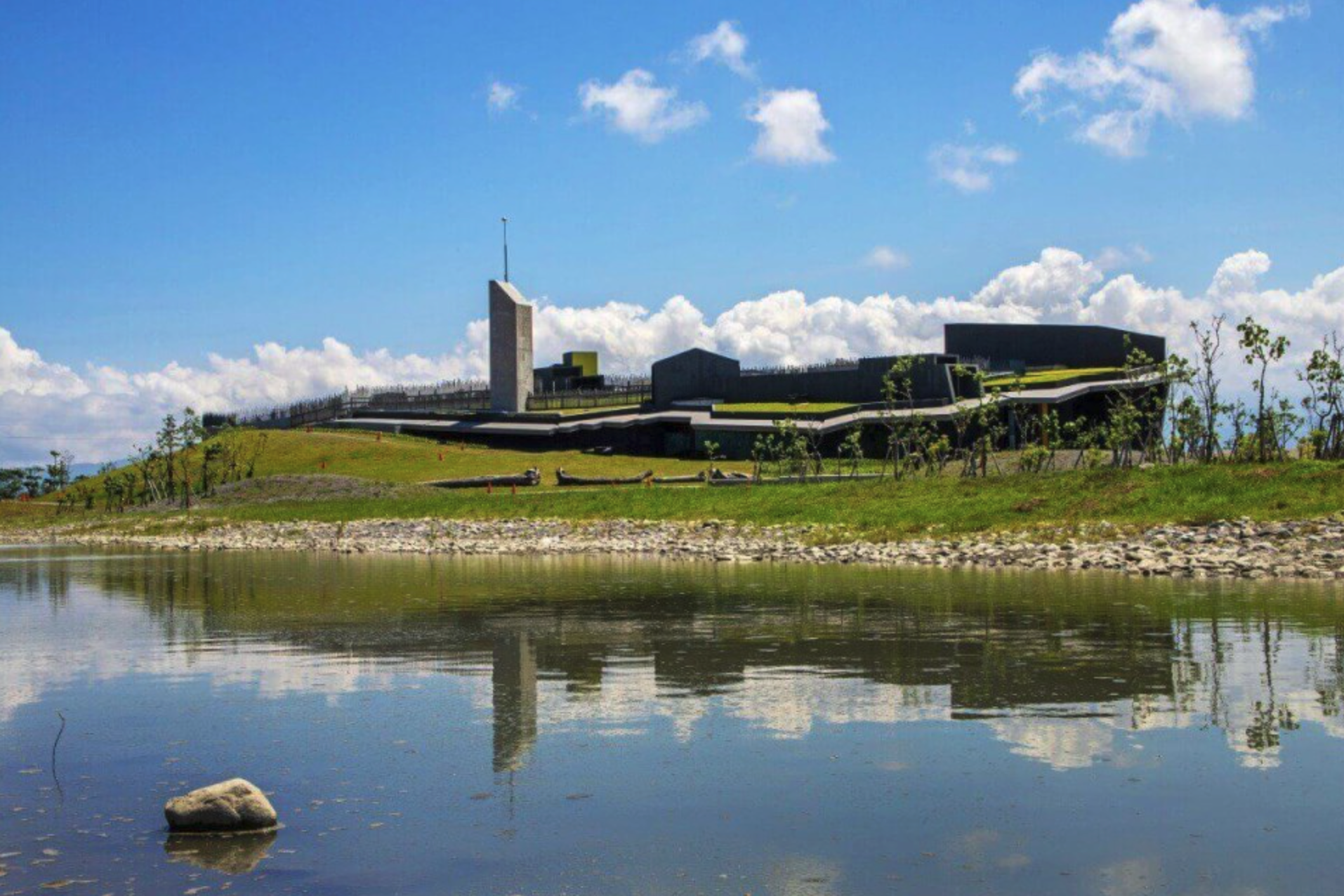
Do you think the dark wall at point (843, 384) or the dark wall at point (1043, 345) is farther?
the dark wall at point (1043, 345)

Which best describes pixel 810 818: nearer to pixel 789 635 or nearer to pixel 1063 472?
pixel 789 635

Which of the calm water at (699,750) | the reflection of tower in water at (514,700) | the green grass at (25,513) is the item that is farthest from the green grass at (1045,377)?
the reflection of tower in water at (514,700)

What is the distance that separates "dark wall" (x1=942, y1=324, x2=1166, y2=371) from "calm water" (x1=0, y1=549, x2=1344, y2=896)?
85.1m

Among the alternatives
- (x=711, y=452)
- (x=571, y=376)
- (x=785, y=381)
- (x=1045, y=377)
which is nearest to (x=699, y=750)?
(x=711, y=452)

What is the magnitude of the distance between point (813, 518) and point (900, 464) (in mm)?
26046

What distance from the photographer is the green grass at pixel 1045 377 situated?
89125 mm

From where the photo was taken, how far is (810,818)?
1036 centimetres

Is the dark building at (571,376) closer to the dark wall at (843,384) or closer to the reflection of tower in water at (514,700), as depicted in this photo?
the dark wall at (843,384)

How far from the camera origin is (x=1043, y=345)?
109 meters

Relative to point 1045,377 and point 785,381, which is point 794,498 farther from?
point 785,381

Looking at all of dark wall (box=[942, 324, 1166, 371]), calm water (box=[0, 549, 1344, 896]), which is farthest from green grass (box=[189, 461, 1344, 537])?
dark wall (box=[942, 324, 1166, 371])

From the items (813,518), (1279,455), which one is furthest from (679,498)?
(1279,455)

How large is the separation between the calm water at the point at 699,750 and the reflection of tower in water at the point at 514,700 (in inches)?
2.8

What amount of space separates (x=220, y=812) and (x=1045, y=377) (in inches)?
3514
